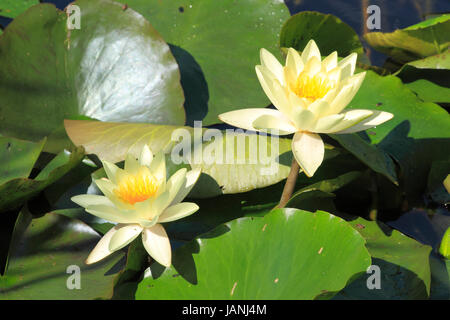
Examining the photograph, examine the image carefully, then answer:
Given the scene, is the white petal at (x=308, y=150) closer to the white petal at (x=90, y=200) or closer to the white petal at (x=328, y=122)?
the white petal at (x=328, y=122)

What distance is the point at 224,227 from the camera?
54.6 inches

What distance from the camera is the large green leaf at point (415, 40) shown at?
77.7 inches

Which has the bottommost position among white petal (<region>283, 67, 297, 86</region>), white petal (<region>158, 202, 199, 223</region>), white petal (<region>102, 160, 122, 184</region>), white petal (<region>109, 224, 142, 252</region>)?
white petal (<region>109, 224, 142, 252</region>)

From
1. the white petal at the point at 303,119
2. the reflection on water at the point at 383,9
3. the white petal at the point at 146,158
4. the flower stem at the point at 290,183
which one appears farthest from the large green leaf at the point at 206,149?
the reflection on water at the point at 383,9

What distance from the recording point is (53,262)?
1415 millimetres

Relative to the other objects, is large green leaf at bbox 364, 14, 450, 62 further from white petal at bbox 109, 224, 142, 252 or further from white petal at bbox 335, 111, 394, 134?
white petal at bbox 109, 224, 142, 252

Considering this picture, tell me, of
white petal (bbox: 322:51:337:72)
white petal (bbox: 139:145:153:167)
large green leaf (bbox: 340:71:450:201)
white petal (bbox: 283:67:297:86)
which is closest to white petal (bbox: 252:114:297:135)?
white petal (bbox: 283:67:297:86)

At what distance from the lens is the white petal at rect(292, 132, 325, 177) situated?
1282 millimetres

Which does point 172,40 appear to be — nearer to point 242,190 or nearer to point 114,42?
point 114,42

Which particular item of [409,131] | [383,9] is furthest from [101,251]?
[383,9]

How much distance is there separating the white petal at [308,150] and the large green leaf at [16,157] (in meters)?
0.85

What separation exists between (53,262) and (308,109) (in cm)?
86
